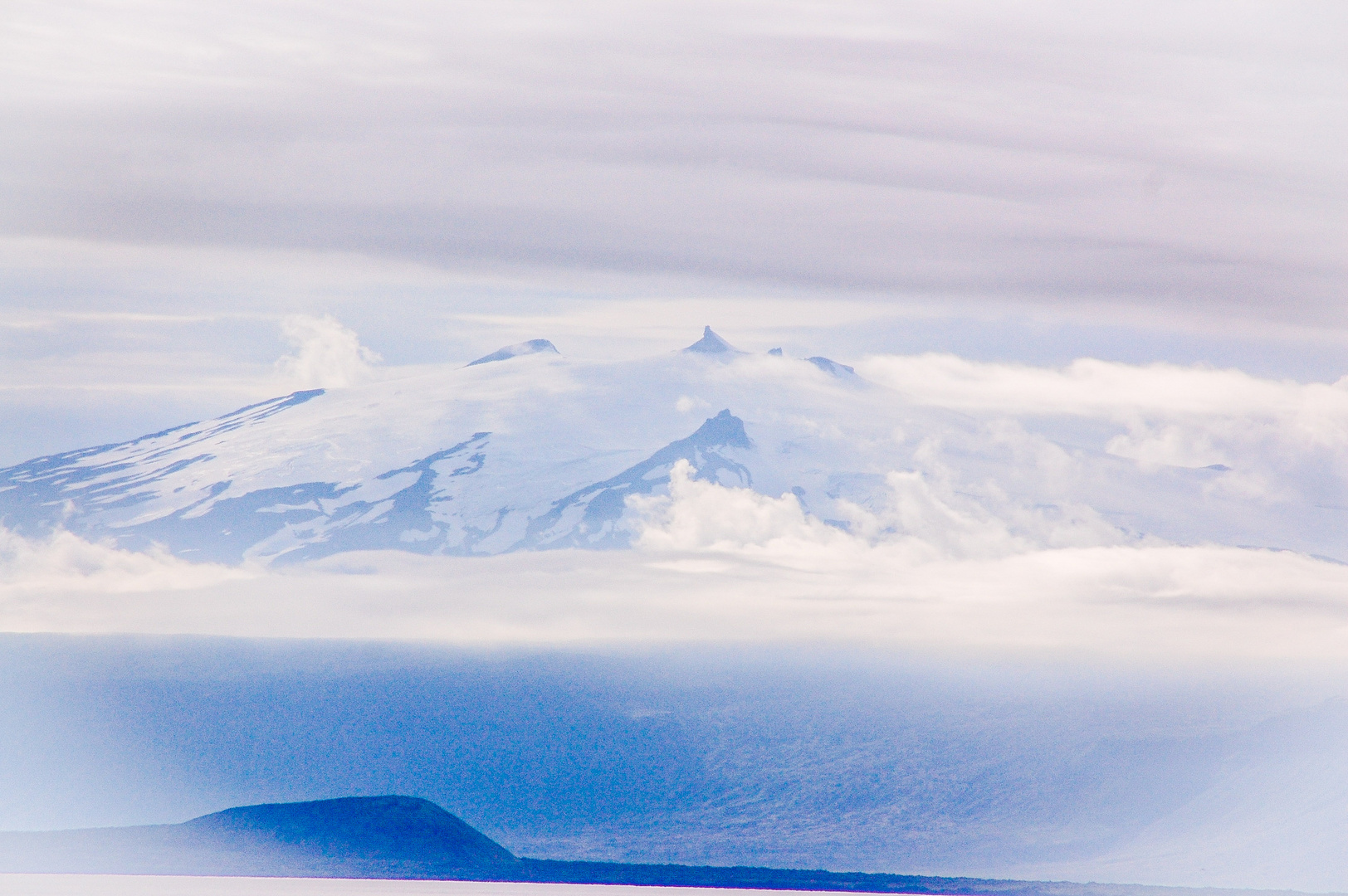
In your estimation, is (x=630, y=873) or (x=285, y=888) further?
(x=630, y=873)

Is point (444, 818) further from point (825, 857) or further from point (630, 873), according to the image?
point (825, 857)

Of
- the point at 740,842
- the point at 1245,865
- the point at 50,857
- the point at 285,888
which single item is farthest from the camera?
the point at 740,842

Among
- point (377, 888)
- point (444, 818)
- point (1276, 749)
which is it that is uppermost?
point (1276, 749)

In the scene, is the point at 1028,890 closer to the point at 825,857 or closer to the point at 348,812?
the point at 348,812

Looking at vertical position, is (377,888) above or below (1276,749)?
below

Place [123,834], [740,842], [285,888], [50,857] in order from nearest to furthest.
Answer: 1. [285,888]
2. [50,857]
3. [123,834]
4. [740,842]

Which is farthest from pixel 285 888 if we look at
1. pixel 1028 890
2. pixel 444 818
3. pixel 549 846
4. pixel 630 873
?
pixel 549 846

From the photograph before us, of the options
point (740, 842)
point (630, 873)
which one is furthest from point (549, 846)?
point (630, 873)
